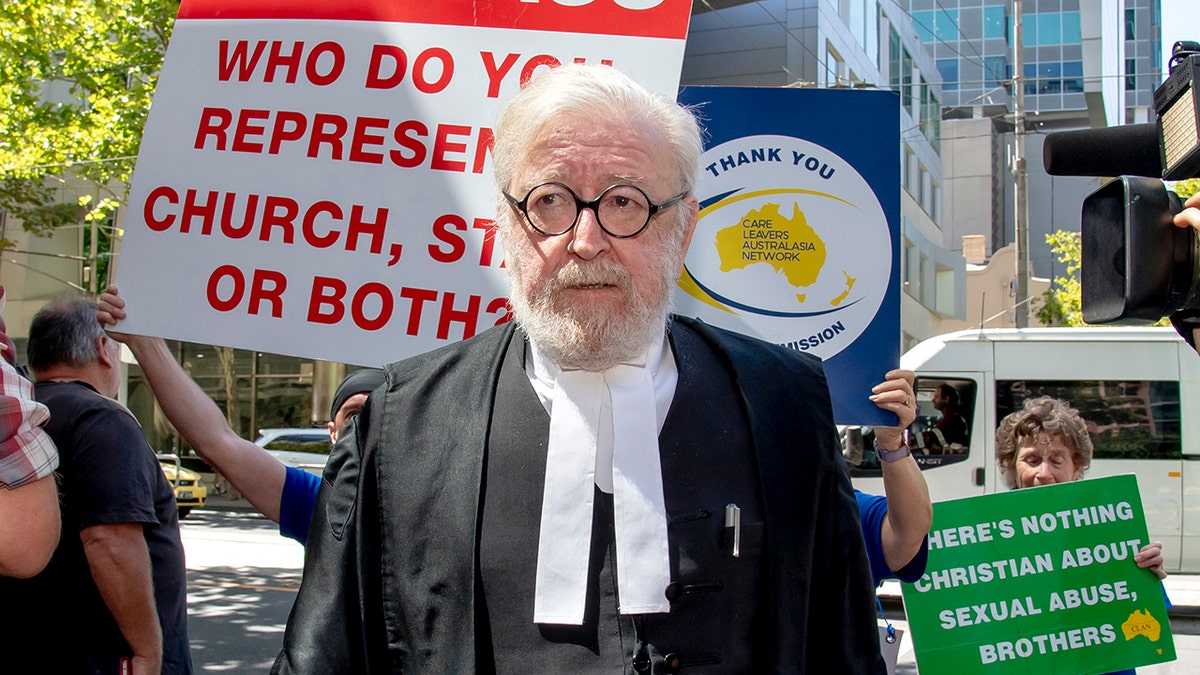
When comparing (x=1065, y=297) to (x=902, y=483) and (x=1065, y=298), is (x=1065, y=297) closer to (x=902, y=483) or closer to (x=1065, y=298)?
(x=1065, y=298)

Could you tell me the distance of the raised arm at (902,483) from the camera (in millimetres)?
2523

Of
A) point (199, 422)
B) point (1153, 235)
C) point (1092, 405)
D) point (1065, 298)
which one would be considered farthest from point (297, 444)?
point (1065, 298)

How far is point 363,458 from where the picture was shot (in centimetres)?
171

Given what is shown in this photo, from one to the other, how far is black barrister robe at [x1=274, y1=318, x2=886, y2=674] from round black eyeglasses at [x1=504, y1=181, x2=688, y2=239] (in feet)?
0.86

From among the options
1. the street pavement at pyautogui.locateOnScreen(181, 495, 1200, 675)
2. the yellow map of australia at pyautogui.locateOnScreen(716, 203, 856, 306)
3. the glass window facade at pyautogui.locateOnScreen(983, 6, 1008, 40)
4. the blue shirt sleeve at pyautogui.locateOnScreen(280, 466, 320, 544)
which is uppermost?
the glass window facade at pyautogui.locateOnScreen(983, 6, 1008, 40)

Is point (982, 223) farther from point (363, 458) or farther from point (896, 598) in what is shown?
point (363, 458)

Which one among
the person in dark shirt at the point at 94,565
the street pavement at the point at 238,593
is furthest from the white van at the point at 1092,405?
the person in dark shirt at the point at 94,565

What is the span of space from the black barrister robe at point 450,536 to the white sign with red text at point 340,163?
0.88 meters

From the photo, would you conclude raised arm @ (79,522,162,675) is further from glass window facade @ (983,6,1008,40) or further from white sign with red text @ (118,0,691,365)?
glass window facade @ (983,6,1008,40)

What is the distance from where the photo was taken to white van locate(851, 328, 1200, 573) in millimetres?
11203

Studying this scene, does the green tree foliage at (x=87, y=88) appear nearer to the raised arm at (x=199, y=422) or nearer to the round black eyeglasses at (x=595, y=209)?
the raised arm at (x=199, y=422)

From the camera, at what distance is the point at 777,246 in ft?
9.00

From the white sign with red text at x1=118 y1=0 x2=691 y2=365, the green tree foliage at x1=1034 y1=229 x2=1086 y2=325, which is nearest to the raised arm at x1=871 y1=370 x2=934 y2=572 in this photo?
the white sign with red text at x1=118 y1=0 x2=691 y2=365

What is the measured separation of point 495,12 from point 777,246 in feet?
2.97
